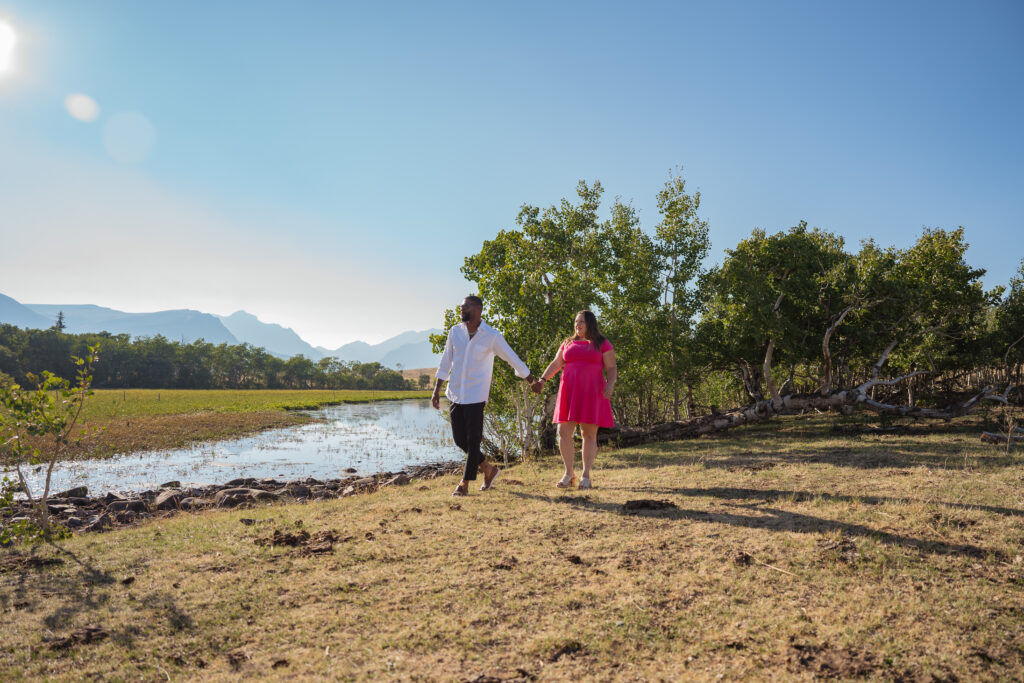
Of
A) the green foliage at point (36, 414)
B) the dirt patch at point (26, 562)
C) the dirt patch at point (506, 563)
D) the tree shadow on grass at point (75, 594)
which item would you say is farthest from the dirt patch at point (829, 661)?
the green foliage at point (36, 414)

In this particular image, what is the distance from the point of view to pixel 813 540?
4523 millimetres

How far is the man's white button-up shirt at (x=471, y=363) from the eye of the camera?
6.93 m

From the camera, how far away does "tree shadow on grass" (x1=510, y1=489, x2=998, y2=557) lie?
427 centimetres

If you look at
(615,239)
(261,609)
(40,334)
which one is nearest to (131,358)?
(40,334)

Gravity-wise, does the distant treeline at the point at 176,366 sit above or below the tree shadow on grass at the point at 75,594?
above

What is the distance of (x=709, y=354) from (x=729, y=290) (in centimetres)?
219

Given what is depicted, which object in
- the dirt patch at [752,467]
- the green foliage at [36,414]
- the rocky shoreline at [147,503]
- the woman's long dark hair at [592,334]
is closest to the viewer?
the green foliage at [36,414]

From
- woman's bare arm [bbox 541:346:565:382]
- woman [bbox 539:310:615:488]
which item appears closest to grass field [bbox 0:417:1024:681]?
woman [bbox 539:310:615:488]

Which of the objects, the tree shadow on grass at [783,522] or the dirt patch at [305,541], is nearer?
the tree shadow on grass at [783,522]

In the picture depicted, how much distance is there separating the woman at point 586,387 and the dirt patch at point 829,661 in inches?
153

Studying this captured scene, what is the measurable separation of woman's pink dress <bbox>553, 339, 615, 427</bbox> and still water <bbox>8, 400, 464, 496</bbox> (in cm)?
1050

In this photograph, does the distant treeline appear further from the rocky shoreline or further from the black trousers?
the black trousers

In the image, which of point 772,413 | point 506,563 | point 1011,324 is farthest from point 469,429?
point 1011,324

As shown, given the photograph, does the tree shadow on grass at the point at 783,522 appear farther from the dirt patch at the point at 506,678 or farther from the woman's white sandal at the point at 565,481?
the dirt patch at the point at 506,678
